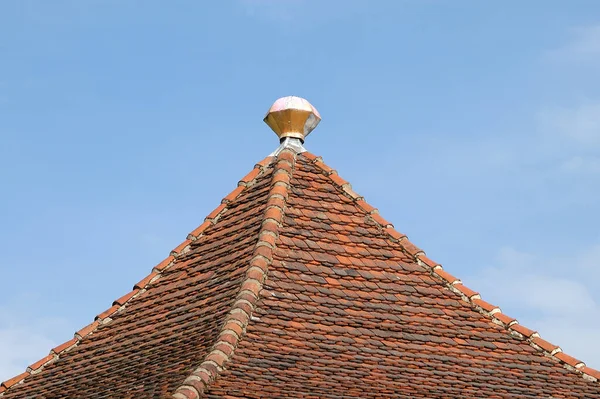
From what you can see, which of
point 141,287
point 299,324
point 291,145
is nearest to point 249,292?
point 299,324

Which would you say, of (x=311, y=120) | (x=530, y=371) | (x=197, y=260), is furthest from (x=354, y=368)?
(x=311, y=120)

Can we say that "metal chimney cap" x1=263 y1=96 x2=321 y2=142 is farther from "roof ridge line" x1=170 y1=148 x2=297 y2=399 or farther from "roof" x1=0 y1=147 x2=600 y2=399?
"roof" x1=0 y1=147 x2=600 y2=399

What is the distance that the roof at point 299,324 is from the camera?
11508mm

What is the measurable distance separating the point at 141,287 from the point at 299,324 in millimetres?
2576

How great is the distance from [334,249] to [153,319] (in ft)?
6.41

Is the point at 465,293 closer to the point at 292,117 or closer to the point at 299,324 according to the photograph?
the point at 299,324

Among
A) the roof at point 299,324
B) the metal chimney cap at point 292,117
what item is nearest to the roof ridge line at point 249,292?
the roof at point 299,324

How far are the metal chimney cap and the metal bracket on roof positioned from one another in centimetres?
4

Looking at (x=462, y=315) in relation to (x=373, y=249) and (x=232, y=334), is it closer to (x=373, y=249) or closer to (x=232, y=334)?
(x=373, y=249)

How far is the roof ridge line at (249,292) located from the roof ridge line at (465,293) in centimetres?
67

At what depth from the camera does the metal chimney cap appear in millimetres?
15234

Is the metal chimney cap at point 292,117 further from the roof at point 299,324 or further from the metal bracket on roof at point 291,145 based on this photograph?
the roof at point 299,324

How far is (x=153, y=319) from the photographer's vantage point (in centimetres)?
1331

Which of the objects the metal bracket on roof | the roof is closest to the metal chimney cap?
the metal bracket on roof
